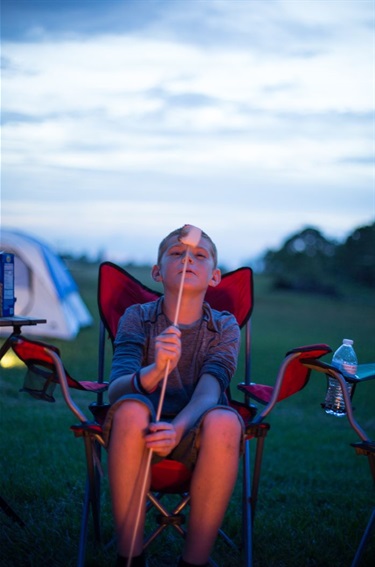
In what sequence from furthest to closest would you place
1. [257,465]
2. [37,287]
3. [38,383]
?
[37,287] < [38,383] < [257,465]

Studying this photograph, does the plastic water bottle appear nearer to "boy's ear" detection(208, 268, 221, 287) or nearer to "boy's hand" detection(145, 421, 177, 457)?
"boy's ear" detection(208, 268, 221, 287)

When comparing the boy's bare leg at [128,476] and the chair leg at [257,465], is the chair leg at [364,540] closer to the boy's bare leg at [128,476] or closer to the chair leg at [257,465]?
the chair leg at [257,465]

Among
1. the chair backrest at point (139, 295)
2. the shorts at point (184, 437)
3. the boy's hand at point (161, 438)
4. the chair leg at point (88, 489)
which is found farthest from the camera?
the chair backrest at point (139, 295)

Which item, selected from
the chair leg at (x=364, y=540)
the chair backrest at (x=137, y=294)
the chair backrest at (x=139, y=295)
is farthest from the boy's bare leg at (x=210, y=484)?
the chair backrest at (x=137, y=294)

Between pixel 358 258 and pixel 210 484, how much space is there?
60.0 feet

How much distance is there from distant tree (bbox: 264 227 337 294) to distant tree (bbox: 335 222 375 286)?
1.33 feet

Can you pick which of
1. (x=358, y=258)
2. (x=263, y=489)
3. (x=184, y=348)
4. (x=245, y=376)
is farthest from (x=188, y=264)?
(x=358, y=258)

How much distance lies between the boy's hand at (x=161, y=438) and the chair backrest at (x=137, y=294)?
92 cm

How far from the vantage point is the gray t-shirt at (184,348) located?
2.17 meters

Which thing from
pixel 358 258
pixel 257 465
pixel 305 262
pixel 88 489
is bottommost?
pixel 88 489

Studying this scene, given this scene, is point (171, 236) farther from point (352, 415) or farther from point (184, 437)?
point (352, 415)

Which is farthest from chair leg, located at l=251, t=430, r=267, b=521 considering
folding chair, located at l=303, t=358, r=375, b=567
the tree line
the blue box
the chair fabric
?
the tree line

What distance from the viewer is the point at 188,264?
2.17 metres

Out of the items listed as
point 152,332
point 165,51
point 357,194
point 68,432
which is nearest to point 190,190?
point 165,51
